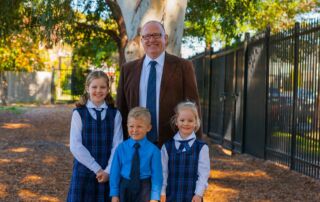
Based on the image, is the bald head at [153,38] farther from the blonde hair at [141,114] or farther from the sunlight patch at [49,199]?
the sunlight patch at [49,199]

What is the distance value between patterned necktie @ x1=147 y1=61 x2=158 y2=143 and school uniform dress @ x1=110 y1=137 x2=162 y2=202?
30cm

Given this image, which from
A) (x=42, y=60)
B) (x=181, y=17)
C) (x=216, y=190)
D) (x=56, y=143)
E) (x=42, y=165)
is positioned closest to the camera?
(x=181, y=17)

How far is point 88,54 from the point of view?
19688mm

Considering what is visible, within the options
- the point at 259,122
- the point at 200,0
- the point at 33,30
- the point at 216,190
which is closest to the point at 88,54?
the point at 33,30

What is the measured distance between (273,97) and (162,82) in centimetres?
614

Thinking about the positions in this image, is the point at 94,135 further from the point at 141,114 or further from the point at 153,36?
the point at 153,36

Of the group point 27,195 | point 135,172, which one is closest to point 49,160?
point 27,195

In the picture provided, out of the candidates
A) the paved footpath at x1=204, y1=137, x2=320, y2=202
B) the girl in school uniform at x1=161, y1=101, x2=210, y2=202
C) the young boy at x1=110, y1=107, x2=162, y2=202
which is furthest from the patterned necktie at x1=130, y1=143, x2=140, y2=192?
the paved footpath at x1=204, y1=137, x2=320, y2=202

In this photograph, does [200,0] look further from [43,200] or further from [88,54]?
[43,200]

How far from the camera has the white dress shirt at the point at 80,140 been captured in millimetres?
4246

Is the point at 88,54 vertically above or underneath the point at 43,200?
above

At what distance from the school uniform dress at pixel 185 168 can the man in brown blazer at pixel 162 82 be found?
34 cm

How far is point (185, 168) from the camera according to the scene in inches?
159

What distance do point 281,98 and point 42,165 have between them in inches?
165
